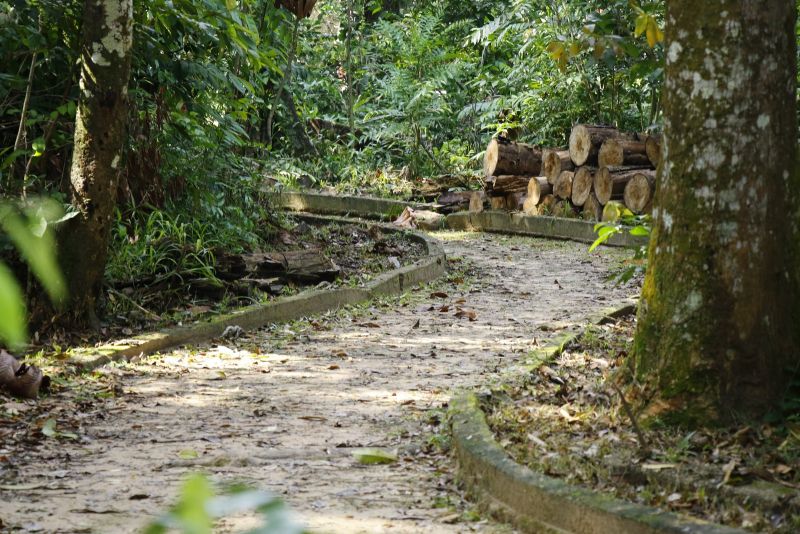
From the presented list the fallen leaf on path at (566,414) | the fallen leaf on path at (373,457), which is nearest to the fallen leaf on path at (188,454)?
the fallen leaf on path at (373,457)

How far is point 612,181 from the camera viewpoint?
14.2 metres

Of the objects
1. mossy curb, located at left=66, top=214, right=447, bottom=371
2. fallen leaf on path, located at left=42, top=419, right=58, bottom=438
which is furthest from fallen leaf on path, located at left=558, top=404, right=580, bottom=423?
mossy curb, located at left=66, top=214, right=447, bottom=371

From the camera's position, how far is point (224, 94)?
33.2 feet

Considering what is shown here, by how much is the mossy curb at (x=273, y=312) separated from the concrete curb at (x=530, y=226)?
326 centimetres

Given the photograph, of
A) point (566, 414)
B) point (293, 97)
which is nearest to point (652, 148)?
point (293, 97)

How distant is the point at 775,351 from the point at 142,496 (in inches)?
104

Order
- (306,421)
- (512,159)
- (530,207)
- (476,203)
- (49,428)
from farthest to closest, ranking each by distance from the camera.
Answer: (476,203) < (512,159) < (530,207) < (306,421) < (49,428)

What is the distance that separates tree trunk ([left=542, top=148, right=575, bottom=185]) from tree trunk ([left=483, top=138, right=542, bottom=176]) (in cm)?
49

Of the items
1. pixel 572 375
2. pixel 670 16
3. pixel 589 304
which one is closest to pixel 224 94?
pixel 589 304

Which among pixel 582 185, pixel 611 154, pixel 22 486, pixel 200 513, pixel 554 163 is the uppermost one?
pixel 611 154

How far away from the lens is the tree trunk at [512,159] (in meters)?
16.0

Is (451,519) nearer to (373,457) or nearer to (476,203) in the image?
(373,457)

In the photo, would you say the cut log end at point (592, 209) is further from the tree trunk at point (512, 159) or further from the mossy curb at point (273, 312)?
the mossy curb at point (273, 312)

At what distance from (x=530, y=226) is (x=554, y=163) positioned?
115cm
